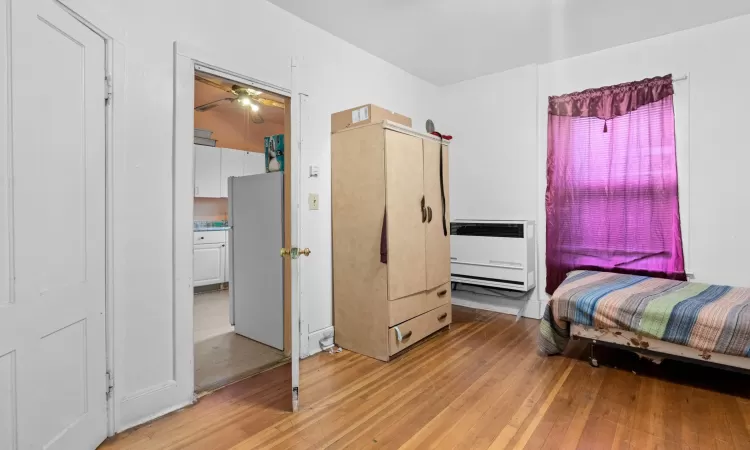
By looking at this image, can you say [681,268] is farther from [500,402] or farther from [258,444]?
[258,444]

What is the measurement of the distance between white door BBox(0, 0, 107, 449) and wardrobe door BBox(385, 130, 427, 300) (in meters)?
1.69

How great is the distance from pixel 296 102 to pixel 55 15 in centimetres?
102

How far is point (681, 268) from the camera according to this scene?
3035mm

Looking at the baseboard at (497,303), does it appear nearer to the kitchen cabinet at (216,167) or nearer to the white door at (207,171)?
the kitchen cabinet at (216,167)

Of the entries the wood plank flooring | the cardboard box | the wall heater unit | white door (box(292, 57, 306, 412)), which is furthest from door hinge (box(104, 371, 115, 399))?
the wall heater unit

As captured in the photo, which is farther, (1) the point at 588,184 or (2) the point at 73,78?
(1) the point at 588,184

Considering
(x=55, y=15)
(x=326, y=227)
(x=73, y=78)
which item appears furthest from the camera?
(x=326, y=227)

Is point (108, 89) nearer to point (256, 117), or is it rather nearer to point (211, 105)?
point (211, 105)

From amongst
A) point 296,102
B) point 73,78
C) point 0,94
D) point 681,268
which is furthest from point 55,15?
point 681,268

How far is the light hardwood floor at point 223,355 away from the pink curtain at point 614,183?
2.83 meters

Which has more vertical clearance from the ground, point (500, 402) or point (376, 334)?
point (376, 334)

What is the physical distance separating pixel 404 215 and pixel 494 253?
4.31 ft

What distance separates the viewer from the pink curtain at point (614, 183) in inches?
122

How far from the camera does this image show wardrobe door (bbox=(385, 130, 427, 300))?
104 inches
